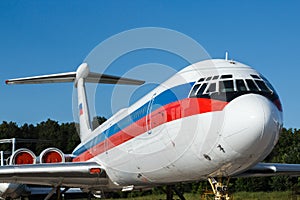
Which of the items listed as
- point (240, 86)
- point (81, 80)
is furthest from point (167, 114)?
point (81, 80)

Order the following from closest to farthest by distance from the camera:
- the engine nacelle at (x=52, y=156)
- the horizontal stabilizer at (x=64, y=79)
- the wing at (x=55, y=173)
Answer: the wing at (x=55, y=173) < the engine nacelle at (x=52, y=156) < the horizontal stabilizer at (x=64, y=79)

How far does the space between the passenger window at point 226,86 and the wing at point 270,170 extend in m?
4.66

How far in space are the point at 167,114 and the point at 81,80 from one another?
19.0 metres

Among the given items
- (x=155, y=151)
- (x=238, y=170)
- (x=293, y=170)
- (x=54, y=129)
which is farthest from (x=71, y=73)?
(x=54, y=129)

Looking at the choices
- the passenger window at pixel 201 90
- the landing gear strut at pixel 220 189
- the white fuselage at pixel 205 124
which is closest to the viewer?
the white fuselage at pixel 205 124

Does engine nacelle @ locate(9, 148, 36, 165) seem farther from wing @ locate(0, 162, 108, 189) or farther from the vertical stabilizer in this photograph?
wing @ locate(0, 162, 108, 189)

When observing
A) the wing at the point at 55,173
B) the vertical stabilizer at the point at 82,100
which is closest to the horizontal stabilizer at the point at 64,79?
the vertical stabilizer at the point at 82,100

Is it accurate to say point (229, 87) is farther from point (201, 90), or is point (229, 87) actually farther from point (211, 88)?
point (201, 90)

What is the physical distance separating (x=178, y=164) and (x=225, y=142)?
196 centimetres

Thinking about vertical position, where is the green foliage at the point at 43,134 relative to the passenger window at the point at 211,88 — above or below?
above

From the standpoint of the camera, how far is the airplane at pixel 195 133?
8.77m

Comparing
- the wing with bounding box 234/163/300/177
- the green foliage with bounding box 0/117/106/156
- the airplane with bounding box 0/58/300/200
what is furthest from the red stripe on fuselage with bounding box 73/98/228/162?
the green foliage with bounding box 0/117/106/156

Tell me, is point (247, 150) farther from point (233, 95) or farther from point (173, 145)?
point (173, 145)

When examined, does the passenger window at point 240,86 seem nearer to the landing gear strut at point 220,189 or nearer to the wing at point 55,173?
the landing gear strut at point 220,189
